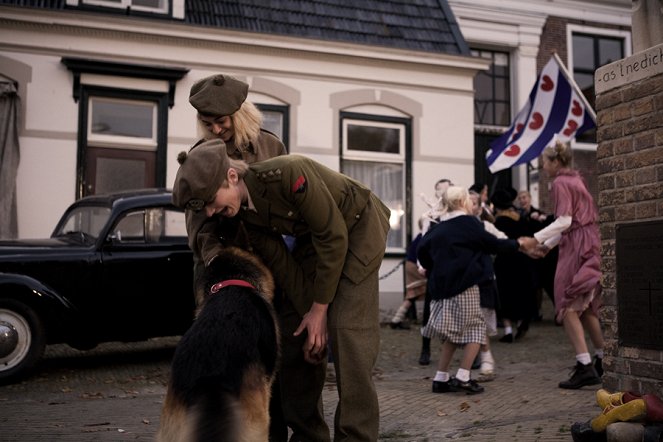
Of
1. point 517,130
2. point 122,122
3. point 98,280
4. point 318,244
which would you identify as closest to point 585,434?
point 318,244

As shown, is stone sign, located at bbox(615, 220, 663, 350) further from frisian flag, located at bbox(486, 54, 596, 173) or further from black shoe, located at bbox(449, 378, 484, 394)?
frisian flag, located at bbox(486, 54, 596, 173)

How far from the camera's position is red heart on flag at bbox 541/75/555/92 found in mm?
12102

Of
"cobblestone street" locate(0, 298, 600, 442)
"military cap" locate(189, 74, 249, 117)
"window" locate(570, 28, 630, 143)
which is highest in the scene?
"window" locate(570, 28, 630, 143)

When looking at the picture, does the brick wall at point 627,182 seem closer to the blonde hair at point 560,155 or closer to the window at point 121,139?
the blonde hair at point 560,155

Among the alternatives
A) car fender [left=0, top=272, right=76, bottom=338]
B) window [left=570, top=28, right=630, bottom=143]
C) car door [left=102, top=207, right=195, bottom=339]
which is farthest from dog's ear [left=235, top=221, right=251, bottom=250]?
window [left=570, top=28, right=630, bottom=143]

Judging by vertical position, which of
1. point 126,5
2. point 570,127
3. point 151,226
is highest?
point 126,5

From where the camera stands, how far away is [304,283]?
3.69 m

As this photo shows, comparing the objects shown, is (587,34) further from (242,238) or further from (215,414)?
(215,414)

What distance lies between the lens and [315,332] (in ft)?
11.6

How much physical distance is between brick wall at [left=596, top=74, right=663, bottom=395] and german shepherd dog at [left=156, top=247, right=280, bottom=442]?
247 cm

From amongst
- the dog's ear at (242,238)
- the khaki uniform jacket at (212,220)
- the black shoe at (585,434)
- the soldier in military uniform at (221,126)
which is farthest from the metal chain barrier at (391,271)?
the dog's ear at (242,238)

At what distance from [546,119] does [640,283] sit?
26.6 ft

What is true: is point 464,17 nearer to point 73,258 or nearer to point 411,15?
point 411,15

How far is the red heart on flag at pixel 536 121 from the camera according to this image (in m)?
12.2
